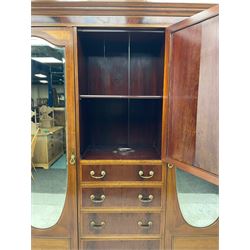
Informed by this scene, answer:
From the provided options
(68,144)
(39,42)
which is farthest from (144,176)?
(39,42)

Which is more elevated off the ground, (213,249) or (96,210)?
(96,210)

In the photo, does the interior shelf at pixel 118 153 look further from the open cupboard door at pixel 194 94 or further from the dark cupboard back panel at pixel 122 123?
the open cupboard door at pixel 194 94

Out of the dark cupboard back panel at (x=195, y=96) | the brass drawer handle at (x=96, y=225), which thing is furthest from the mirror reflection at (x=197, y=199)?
the brass drawer handle at (x=96, y=225)

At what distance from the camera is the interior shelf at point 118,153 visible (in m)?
1.20

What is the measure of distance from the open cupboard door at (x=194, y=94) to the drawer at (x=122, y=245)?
1.74 ft

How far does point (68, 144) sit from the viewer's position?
111cm

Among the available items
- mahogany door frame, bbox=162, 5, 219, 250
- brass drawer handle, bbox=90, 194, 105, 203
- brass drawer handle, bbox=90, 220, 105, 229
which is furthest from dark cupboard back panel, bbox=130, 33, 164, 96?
brass drawer handle, bbox=90, 220, 105, 229

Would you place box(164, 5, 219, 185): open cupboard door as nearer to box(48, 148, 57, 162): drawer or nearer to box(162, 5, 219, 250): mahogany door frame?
box(162, 5, 219, 250): mahogany door frame

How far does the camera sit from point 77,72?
3.56 ft

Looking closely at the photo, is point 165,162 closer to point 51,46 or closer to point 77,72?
point 77,72

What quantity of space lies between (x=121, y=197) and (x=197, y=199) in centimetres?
46

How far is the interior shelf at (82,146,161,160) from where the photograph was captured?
1196mm
